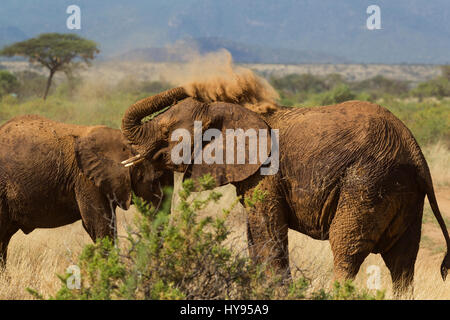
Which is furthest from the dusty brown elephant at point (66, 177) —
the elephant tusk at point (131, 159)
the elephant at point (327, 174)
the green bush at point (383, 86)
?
the green bush at point (383, 86)

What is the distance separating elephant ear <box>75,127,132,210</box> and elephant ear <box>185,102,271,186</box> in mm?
931

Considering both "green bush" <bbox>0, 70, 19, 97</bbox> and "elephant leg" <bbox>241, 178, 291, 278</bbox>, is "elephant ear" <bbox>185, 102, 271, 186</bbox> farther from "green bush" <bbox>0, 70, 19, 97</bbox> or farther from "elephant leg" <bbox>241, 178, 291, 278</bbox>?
"green bush" <bbox>0, 70, 19, 97</bbox>

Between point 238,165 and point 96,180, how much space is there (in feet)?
5.36

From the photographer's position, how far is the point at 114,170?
23.3 feet

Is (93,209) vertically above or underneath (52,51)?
above

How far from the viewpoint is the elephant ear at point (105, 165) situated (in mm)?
7090

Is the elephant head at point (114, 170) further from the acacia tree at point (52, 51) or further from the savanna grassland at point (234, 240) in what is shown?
the acacia tree at point (52, 51)

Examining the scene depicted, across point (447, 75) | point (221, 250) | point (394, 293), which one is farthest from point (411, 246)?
point (447, 75)

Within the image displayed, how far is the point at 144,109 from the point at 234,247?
1.67 m

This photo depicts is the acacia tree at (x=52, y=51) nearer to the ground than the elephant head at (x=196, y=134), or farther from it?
nearer to the ground
